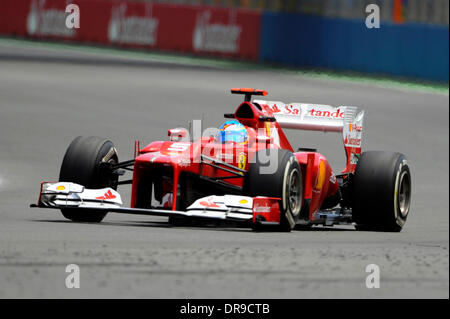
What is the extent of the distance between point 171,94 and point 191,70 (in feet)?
25.0

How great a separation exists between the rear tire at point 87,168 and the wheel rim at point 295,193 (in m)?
1.80

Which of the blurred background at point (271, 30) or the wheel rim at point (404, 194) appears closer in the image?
the wheel rim at point (404, 194)

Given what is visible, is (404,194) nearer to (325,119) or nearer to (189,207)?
(325,119)

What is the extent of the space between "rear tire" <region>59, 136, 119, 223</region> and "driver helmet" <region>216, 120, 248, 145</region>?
3.66ft

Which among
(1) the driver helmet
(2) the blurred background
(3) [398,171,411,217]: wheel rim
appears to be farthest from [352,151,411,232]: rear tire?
(2) the blurred background

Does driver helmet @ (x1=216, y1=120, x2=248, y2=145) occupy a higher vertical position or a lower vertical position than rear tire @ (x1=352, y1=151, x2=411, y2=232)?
higher

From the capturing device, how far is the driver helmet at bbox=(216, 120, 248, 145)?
11.6m

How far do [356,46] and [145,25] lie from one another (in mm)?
9578

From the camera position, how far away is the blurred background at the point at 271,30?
34.7 m

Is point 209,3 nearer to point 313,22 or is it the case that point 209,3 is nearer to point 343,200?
point 313,22

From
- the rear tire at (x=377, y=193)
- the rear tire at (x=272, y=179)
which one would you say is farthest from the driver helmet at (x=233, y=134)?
the rear tire at (x=377, y=193)

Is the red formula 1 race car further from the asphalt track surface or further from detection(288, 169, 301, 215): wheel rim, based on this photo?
the asphalt track surface

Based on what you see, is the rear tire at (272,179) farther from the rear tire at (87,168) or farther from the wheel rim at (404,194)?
the wheel rim at (404,194)

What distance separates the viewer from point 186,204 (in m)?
11.2
